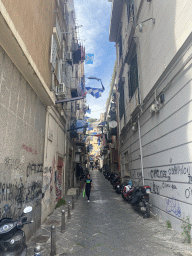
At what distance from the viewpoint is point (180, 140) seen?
16.6 ft

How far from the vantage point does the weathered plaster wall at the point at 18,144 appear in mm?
3867

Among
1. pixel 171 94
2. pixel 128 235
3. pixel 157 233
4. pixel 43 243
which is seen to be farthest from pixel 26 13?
pixel 157 233

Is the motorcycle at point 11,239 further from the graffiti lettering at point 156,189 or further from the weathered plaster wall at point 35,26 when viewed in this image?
the graffiti lettering at point 156,189

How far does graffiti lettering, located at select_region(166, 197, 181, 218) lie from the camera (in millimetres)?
5134

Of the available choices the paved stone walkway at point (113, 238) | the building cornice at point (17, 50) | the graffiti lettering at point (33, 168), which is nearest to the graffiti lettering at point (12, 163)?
the graffiti lettering at point (33, 168)

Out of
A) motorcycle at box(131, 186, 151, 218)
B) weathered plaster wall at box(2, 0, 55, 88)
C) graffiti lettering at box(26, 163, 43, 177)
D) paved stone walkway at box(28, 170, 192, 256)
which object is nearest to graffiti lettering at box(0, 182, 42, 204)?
graffiti lettering at box(26, 163, 43, 177)

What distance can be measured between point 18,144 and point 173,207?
4.71 meters

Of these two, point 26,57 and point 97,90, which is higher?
point 97,90

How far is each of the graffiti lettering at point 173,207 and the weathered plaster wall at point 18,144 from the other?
13.4 ft

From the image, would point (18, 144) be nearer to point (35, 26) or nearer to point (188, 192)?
point (35, 26)

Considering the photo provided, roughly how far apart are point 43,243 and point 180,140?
175 inches

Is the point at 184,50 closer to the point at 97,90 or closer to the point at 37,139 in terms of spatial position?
the point at 37,139

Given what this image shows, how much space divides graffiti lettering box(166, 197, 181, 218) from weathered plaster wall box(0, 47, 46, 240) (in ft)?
13.4

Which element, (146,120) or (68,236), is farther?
(146,120)
